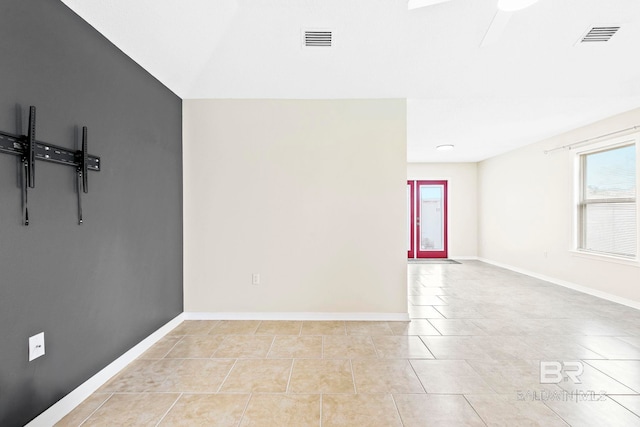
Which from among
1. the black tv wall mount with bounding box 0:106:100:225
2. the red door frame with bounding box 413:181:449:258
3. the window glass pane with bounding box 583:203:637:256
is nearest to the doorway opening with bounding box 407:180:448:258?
the red door frame with bounding box 413:181:449:258

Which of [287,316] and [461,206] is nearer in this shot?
[287,316]

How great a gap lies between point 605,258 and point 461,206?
3681 mm

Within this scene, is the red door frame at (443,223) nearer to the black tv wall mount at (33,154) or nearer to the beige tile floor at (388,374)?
the beige tile floor at (388,374)

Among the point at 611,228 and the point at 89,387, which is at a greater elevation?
the point at 611,228

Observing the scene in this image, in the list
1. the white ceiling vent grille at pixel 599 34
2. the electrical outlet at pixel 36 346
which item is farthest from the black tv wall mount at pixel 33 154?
the white ceiling vent grille at pixel 599 34

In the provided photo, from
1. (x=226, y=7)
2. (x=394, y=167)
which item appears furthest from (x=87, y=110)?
(x=394, y=167)

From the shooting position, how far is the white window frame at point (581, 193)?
3.77 m

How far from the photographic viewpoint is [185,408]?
6.17 feet

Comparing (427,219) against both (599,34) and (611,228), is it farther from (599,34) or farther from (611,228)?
(599,34)

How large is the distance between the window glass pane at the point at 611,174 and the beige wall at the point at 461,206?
307 cm

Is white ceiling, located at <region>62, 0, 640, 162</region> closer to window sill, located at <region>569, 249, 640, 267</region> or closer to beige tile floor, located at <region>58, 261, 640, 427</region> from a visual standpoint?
window sill, located at <region>569, 249, 640, 267</region>

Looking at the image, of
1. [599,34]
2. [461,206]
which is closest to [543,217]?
[461,206]

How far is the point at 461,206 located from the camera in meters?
7.77

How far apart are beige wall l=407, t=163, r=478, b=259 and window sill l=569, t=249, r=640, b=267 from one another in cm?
295
